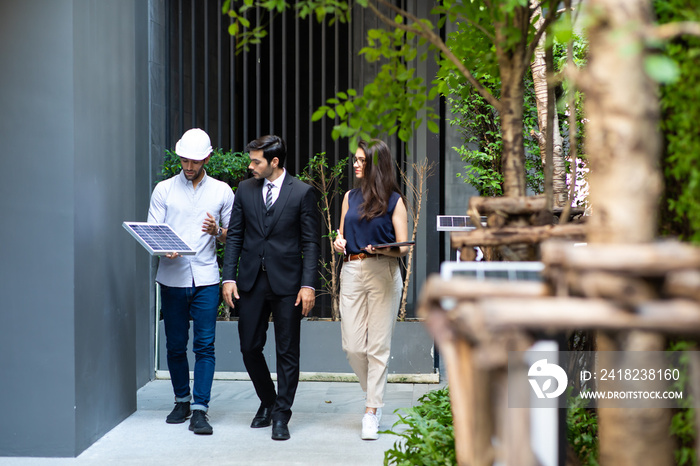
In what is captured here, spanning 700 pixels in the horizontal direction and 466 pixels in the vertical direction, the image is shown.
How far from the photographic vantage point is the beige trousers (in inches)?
182

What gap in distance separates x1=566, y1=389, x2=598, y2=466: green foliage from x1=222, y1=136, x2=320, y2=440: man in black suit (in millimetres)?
1887

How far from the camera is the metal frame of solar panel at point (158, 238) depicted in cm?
424

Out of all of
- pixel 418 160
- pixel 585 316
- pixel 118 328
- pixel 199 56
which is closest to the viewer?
pixel 585 316

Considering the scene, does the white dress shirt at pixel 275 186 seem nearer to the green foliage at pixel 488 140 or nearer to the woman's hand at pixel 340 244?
A: the woman's hand at pixel 340 244

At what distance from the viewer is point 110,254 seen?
15.1 feet

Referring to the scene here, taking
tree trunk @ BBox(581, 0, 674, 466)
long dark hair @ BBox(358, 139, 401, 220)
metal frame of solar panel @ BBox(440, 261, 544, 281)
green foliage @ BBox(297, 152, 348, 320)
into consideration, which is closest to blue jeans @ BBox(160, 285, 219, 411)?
long dark hair @ BBox(358, 139, 401, 220)

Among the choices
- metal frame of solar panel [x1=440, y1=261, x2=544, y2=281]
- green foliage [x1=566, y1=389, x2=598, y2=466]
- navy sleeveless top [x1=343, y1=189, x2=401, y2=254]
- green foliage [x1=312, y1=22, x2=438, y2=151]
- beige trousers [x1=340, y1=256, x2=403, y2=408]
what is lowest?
green foliage [x1=566, y1=389, x2=598, y2=466]

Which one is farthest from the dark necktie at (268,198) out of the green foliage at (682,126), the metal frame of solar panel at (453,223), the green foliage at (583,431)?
the green foliage at (682,126)

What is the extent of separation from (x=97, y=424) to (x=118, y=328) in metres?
0.60

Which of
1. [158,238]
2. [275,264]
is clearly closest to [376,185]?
[275,264]

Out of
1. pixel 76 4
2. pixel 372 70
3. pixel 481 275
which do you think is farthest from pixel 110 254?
pixel 372 70

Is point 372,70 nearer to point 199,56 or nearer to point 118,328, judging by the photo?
point 199,56

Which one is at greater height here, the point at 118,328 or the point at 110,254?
the point at 110,254

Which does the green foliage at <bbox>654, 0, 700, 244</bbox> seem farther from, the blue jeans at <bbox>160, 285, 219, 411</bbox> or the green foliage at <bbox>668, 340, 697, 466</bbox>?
the blue jeans at <bbox>160, 285, 219, 411</bbox>
